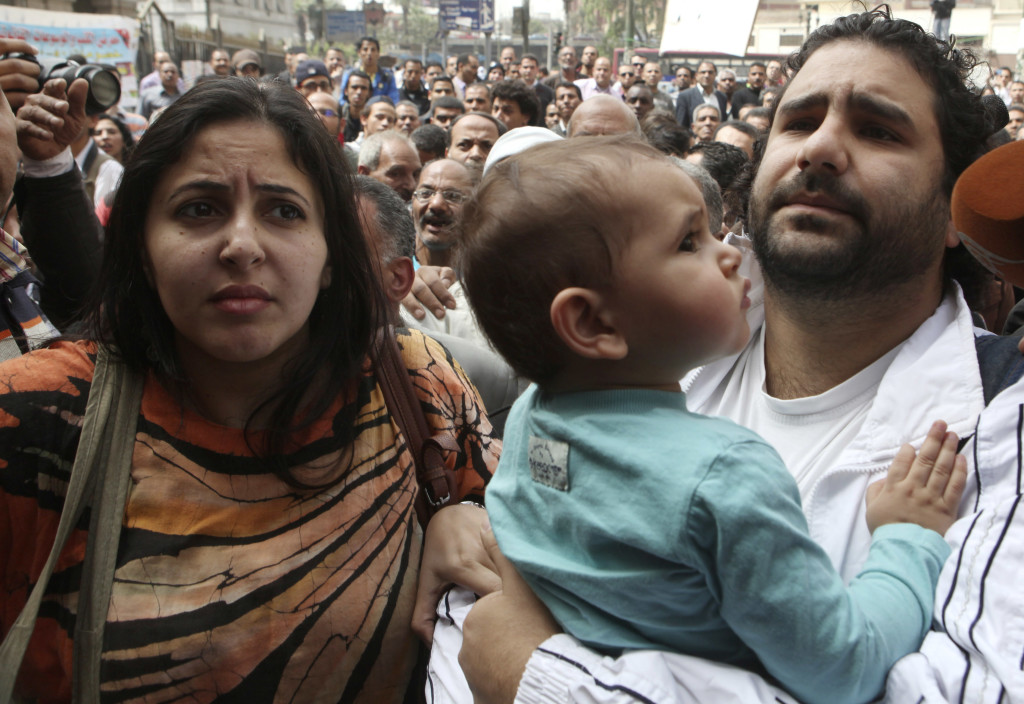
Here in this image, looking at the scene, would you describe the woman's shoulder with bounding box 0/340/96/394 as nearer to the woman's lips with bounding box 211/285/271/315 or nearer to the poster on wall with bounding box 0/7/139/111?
the woman's lips with bounding box 211/285/271/315

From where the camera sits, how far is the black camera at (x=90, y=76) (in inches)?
106

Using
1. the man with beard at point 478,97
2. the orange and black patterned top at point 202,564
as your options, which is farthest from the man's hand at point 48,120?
the man with beard at point 478,97

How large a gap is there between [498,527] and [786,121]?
53.5 inches

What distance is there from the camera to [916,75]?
2.06 meters

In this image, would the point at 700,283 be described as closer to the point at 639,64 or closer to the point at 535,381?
the point at 535,381

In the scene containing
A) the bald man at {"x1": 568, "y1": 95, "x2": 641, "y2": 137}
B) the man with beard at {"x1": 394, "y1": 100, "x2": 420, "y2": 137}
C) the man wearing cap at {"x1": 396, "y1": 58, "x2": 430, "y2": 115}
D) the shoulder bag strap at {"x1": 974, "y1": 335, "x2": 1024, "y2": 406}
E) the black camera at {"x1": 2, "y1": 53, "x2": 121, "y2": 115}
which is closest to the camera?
the shoulder bag strap at {"x1": 974, "y1": 335, "x2": 1024, "y2": 406}

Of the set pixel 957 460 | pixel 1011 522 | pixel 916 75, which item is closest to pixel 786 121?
pixel 916 75

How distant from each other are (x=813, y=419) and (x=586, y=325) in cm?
90

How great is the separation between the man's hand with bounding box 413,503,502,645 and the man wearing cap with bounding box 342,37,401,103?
10.2 m

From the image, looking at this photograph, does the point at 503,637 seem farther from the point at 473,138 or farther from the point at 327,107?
the point at 327,107

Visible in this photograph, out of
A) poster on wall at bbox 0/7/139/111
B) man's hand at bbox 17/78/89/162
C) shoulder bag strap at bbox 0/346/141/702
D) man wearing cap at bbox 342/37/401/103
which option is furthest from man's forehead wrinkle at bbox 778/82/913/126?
poster on wall at bbox 0/7/139/111

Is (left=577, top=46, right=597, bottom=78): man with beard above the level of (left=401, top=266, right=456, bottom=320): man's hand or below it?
above

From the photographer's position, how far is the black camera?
268cm

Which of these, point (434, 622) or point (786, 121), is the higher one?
point (786, 121)
